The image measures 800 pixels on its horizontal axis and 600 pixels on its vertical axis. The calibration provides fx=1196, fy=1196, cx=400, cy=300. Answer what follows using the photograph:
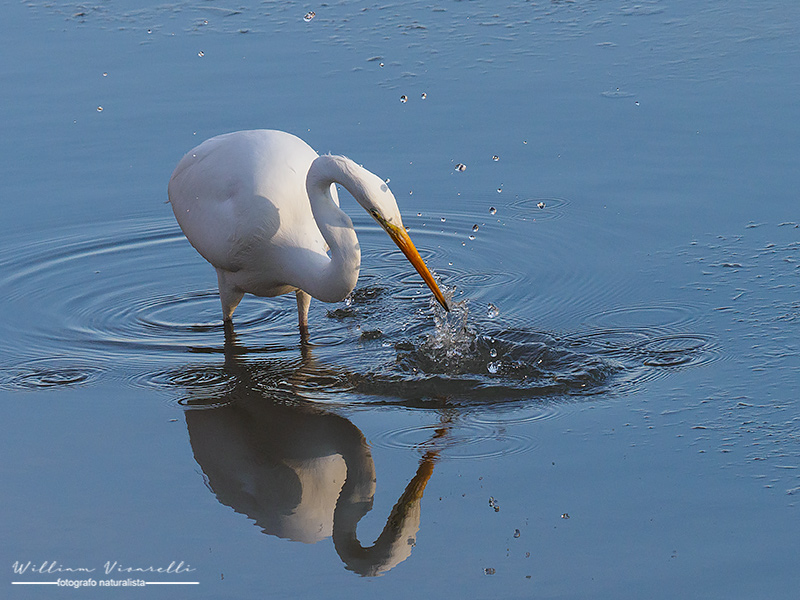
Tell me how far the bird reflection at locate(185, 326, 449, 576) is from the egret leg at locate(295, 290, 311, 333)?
0.75m

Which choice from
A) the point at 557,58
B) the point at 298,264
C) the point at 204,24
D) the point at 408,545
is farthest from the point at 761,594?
the point at 204,24

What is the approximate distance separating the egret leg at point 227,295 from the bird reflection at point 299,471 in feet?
2.70

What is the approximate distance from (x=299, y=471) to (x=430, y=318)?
1.75 metres

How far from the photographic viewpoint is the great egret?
5895mm

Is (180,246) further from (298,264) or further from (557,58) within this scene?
(557,58)

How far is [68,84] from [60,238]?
263 cm

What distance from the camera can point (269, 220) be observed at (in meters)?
6.24

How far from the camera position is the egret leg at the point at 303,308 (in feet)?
21.6

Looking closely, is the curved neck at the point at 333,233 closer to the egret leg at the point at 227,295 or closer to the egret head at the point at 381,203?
the egret head at the point at 381,203

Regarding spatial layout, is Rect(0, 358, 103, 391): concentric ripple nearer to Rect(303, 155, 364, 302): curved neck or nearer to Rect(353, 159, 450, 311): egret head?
Rect(303, 155, 364, 302): curved neck

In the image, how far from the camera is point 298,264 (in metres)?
6.20

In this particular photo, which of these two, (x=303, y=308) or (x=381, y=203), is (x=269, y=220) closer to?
(x=303, y=308)
